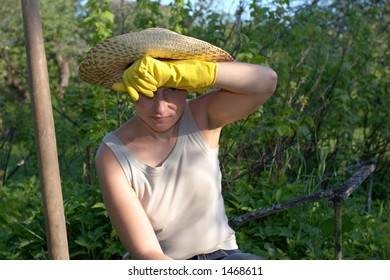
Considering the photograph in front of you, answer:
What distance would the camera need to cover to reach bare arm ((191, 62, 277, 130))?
2393 millimetres

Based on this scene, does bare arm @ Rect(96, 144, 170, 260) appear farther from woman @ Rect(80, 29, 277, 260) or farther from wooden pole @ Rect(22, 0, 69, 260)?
wooden pole @ Rect(22, 0, 69, 260)

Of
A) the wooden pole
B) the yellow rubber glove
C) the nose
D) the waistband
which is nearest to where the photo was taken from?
the wooden pole

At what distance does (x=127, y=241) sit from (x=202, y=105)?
0.58 meters

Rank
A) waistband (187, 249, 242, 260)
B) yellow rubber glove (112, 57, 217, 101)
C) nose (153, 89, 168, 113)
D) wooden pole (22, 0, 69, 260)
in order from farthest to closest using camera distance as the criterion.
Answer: waistband (187, 249, 242, 260), nose (153, 89, 168, 113), yellow rubber glove (112, 57, 217, 101), wooden pole (22, 0, 69, 260)

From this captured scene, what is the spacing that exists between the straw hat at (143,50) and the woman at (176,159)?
14mm

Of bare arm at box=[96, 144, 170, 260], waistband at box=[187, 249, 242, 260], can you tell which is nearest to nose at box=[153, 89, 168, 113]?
bare arm at box=[96, 144, 170, 260]

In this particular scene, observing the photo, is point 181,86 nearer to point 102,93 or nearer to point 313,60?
point 102,93

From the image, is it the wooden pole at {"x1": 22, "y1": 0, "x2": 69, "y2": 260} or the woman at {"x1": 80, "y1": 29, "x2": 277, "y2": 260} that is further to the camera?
the woman at {"x1": 80, "y1": 29, "x2": 277, "y2": 260}

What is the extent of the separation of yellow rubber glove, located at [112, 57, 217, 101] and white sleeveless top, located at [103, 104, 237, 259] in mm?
257

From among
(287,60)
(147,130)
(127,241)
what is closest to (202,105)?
(147,130)

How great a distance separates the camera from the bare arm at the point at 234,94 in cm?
239

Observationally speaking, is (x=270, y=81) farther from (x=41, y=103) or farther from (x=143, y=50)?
(x=41, y=103)

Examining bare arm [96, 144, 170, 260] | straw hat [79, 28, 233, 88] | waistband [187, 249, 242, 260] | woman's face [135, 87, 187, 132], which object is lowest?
waistband [187, 249, 242, 260]

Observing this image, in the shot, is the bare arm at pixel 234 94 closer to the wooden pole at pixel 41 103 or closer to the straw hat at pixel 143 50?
the straw hat at pixel 143 50
